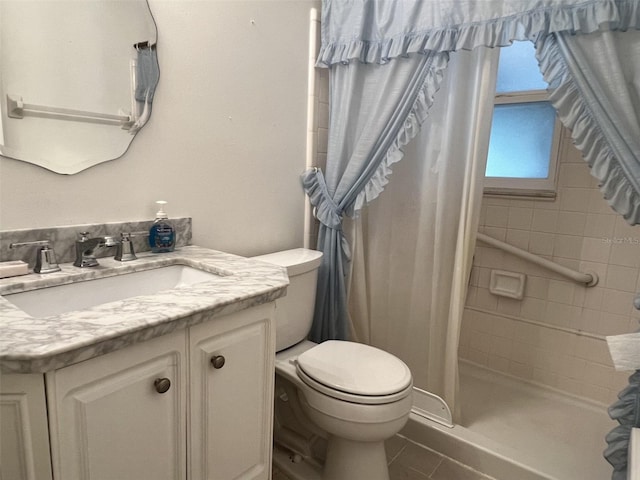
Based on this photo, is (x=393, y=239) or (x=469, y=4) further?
(x=393, y=239)

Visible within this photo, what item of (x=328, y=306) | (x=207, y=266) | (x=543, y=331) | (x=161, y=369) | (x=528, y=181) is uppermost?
(x=528, y=181)

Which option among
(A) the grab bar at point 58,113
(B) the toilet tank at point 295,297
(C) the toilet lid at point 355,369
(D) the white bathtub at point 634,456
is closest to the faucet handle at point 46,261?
(A) the grab bar at point 58,113

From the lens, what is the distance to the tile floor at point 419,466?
1615mm

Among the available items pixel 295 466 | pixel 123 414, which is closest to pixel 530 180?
pixel 295 466

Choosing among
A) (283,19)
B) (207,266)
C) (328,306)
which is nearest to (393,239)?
(328,306)

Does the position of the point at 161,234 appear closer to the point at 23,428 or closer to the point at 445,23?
the point at 23,428

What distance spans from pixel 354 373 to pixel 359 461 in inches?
12.3

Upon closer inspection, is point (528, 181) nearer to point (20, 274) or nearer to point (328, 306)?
point (328, 306)

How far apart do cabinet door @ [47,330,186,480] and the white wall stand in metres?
0.57

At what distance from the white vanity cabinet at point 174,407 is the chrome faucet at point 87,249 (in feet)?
1.43

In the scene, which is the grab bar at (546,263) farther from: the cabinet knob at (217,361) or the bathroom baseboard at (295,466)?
the cabinet knob at (217,361)

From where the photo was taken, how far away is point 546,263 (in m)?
2.12

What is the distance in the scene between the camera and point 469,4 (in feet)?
4.67

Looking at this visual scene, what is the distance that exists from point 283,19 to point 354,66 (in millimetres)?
348
